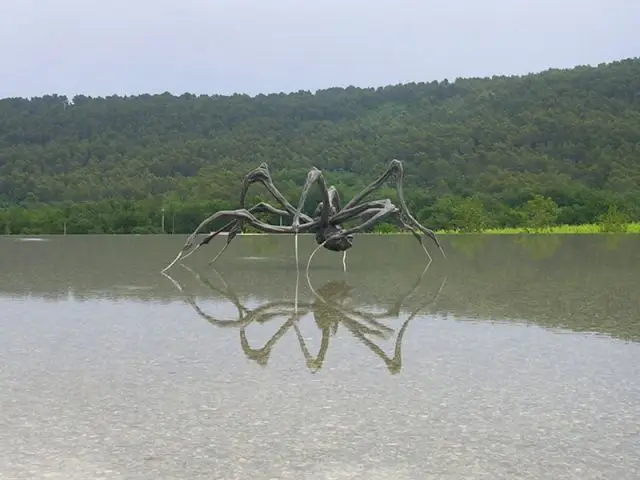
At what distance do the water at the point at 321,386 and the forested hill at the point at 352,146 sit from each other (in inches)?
1603

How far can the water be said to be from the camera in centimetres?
324

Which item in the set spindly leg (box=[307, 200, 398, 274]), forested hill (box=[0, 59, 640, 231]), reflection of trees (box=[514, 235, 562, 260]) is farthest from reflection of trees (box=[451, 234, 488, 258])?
forested hill (box=[0, 59, 640, 231])

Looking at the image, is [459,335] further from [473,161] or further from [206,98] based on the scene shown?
[206,98]

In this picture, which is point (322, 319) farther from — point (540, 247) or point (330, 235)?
point (540, 247)

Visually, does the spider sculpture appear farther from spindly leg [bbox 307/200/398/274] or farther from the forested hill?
the forested hill

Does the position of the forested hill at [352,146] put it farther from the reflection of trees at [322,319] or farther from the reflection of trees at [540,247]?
the reflection of trees at [322,319]

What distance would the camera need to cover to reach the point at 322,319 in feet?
24.6

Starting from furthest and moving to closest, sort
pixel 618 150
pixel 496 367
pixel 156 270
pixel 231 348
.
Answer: pixel 618 150
pixel 156 270
pixel 231 348
pixel 496 367

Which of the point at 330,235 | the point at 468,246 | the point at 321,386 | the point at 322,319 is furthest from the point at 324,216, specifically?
the point at 468,246

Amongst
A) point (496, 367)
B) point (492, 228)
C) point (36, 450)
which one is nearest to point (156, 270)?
point (496, 367)

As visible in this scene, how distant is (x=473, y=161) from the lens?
67.0 m

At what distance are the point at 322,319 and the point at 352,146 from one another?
6815cm

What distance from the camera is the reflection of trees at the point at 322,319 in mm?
5684

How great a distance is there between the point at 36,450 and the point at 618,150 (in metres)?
63.4
